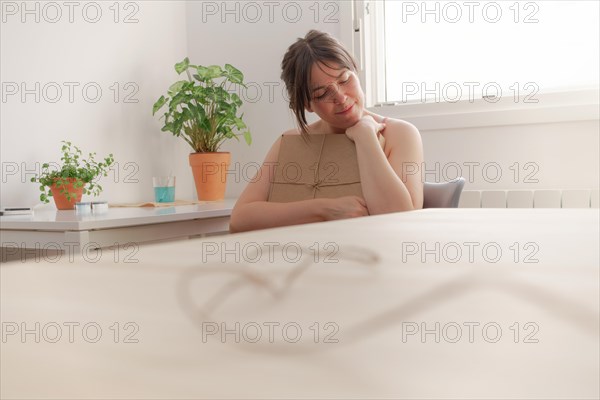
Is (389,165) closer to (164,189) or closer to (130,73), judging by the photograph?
(164,189)

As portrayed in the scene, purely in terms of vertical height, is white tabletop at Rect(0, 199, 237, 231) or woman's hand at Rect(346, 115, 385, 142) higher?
woman's hand at Rect(346, 115, 385, 142)

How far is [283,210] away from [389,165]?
1.28 feet

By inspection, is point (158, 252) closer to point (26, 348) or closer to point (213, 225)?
point (26, 348)

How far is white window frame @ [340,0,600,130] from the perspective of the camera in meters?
3.03

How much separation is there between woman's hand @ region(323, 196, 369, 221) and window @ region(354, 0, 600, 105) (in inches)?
57.0

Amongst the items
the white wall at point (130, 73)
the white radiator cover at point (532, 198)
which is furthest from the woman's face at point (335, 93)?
the white wall at point (130, 73)

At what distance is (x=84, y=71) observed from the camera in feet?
11.1

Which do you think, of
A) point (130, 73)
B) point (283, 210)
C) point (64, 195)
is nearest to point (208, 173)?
point (130, 73)

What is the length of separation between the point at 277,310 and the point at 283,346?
47 mm

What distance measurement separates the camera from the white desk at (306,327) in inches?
6.3

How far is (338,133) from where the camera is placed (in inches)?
93.2

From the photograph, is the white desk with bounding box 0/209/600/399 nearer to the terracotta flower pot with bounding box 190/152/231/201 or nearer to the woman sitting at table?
the woman sitting at table

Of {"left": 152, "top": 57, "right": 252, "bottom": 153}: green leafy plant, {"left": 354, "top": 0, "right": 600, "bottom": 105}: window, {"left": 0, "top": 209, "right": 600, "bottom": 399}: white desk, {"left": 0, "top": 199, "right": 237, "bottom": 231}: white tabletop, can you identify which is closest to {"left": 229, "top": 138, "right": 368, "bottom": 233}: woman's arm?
{"left": 0, "top": 199, "right": 237, "bottom": 231}: white tabletop

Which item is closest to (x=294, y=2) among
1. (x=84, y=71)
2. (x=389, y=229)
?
(x=84, y=71)
